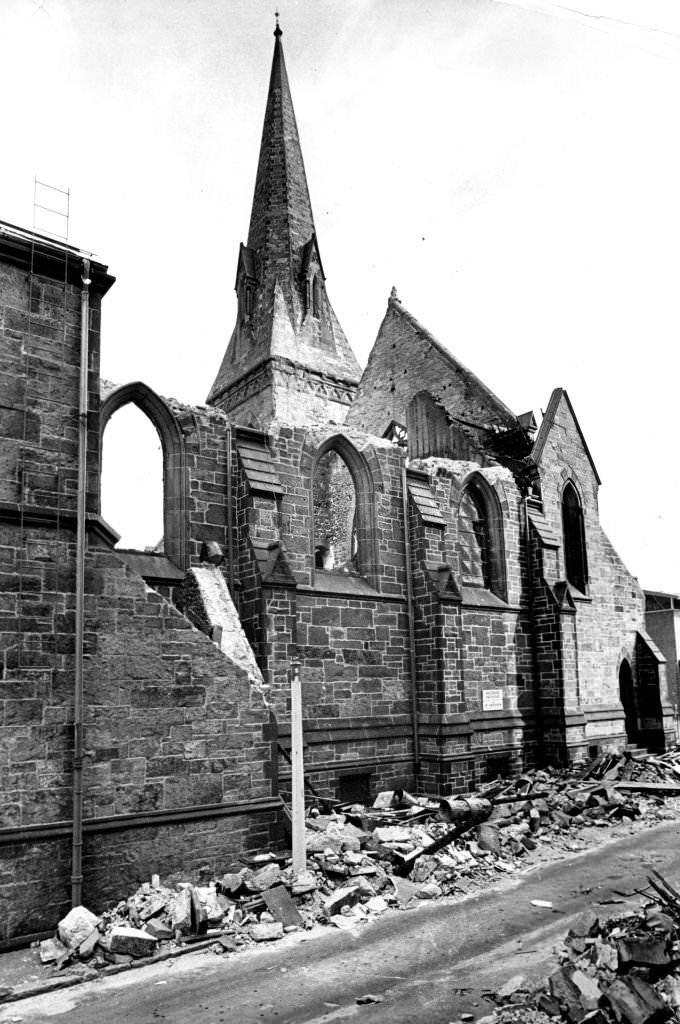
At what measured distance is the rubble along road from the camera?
6.89 metres

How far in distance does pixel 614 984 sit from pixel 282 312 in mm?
31846

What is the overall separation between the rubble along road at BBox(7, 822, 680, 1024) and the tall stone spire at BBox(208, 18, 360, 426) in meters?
24.9

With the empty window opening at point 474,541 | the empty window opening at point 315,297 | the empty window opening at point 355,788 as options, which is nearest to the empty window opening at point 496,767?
the empty window opening at point 355,788

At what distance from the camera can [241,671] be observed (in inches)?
423

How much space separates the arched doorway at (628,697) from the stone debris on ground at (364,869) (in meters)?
5.84

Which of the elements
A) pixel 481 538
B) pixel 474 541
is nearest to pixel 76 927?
pixel 474 541

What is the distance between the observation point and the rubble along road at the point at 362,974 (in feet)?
22.6

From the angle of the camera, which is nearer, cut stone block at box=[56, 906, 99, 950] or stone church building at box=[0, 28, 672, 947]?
cut stone block at box=[56, 906, 99, 950]

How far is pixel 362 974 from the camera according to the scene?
7.66 meters

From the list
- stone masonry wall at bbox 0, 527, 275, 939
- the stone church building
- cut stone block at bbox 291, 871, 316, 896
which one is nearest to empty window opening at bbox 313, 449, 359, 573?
the stone church building

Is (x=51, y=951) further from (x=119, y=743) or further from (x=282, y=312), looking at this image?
(x=282, y=312)

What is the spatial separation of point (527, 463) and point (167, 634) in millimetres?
13559

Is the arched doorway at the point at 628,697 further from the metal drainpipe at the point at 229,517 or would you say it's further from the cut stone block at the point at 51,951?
the cut stone block at the point at 51,951

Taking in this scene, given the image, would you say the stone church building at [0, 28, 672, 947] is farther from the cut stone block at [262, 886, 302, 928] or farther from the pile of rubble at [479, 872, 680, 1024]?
the pile of rubble at [479, 872, 680, 1024]
